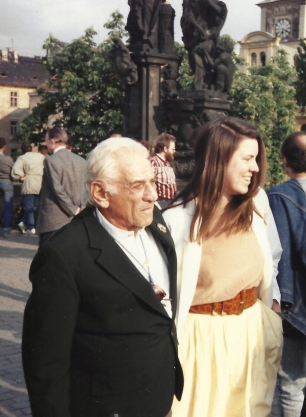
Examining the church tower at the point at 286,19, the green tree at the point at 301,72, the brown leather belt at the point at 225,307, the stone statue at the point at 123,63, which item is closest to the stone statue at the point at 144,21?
the stone statue at the point at 123,63

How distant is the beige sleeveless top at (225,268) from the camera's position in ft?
10.5

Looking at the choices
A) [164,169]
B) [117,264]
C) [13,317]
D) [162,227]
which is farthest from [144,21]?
[117,264]

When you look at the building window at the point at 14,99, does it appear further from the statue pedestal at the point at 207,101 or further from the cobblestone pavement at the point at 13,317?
the statue pedestal at the point at 207,101

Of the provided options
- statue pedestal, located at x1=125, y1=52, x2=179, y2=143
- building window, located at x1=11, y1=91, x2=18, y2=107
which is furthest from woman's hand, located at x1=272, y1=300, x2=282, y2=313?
building window, located at x1=11, y1=91, x2=18, y2=107

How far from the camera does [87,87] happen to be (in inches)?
1599

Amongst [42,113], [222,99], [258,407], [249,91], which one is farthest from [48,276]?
[42,113]

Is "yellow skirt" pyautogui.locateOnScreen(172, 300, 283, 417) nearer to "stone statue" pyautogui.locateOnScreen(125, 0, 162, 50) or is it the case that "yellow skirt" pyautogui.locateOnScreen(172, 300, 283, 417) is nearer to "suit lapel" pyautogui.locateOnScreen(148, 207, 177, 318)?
"suit lapel" pyautogui.locateOnScreen(148, 207, 177, 318)

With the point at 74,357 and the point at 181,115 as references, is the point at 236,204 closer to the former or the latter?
the point at 74,357

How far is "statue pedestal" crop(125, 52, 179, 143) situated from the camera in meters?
11.5

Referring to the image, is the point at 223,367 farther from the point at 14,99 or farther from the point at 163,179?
the point at 14,99

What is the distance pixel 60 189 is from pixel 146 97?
432 cm

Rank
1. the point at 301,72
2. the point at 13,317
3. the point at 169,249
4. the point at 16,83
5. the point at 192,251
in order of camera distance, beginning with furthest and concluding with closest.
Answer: the point at 16,83 → the point at 301,72 → the point at 13,317 → the point at 192,251 → the point at 169,249

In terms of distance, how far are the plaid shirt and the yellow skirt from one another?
4752 millimetres

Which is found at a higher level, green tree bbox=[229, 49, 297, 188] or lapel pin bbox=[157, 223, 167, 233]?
green tree bbox=[229, 49, 297, 188]
